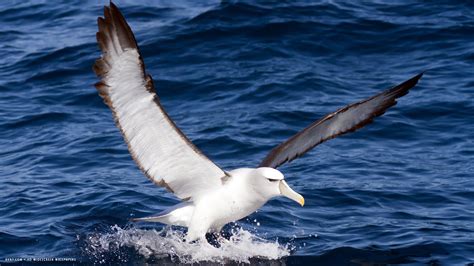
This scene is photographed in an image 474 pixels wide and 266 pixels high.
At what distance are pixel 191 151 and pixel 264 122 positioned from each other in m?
3.90

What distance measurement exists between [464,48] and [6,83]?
680cm

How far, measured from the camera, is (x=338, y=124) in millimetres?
8805

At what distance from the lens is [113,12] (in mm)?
7285

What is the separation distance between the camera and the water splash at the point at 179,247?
28.0 ft

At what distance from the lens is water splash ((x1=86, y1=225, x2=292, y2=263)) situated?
852 cm

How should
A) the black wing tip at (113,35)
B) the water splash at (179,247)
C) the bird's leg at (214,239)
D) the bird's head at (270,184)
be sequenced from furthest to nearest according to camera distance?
the bird's leg at (214,239) < the water splash at (179,247) < the bird's head at (270,184) < the black wing tip at (113,35)

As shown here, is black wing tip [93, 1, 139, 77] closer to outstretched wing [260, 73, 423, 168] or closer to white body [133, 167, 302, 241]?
white body [133, 167, 302, 241]

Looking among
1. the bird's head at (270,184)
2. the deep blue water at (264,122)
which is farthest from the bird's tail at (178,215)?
the bird's head at (270,184)

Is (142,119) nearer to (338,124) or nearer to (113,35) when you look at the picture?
(113,35)

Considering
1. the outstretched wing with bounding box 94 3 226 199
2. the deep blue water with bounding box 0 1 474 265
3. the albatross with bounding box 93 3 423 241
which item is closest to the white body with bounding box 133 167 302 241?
the albatross with bounding box 93 3 423 241

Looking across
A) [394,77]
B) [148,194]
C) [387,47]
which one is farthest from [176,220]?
[387,47]

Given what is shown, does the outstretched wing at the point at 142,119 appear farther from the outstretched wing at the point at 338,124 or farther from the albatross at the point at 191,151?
the outstretched wing at the point at 338,124

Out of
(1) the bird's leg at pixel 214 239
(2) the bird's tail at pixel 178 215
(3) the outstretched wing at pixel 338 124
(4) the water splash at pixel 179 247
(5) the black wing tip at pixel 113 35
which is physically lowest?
(1) the bird's leg at pixel 214 239

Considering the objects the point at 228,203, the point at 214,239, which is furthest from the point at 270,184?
the point at 214,239
